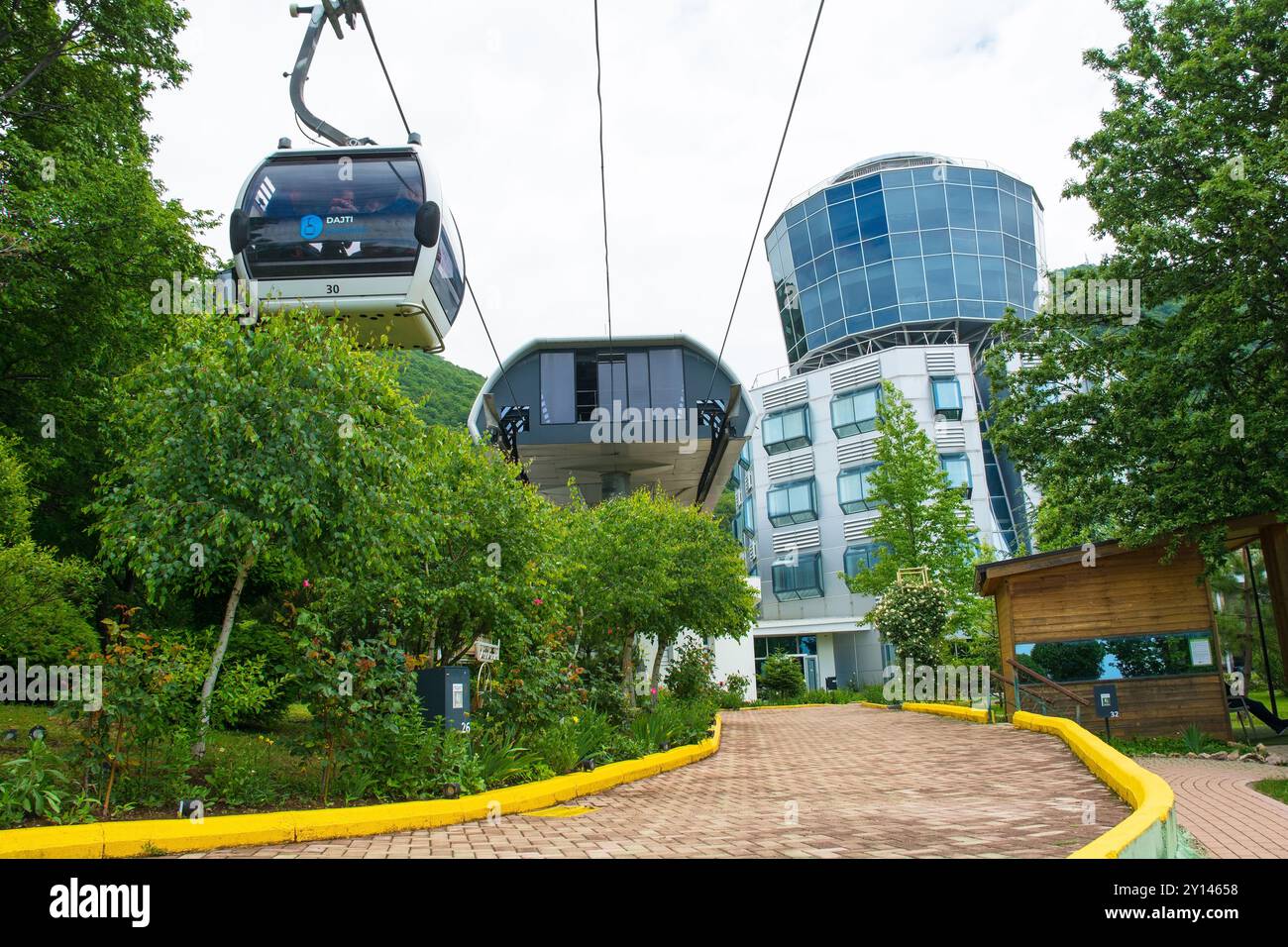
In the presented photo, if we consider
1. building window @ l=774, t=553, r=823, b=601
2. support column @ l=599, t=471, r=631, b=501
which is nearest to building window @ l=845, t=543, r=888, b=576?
building window @ l=774, t=553, r=823, b=601

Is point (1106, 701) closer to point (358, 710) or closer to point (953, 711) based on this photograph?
point (953, 711)

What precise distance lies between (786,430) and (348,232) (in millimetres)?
41789

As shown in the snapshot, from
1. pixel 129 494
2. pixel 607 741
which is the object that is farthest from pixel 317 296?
pixel 607 741

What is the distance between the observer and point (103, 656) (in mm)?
7445

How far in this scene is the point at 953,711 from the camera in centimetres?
2097

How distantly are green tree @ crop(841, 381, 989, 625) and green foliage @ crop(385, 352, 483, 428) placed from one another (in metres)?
21.2

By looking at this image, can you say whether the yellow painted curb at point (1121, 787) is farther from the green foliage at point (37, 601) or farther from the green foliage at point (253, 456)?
the green foliage at point (37, 601)

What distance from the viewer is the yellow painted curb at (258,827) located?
19.9 feet

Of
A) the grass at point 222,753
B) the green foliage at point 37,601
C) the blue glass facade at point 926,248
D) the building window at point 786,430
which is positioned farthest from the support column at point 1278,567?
the blue glass facade at point 926,248

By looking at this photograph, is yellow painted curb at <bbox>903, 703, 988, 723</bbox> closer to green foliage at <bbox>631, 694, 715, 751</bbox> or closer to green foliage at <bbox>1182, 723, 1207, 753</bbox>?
green foliage at <bbox>1182, 723, 1207, 753</bbox>

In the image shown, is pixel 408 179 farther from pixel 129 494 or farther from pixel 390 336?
pixel 129 494

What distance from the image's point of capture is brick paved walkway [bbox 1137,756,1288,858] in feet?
25.4

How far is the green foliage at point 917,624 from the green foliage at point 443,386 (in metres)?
25.2

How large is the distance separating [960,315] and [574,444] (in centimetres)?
3533
